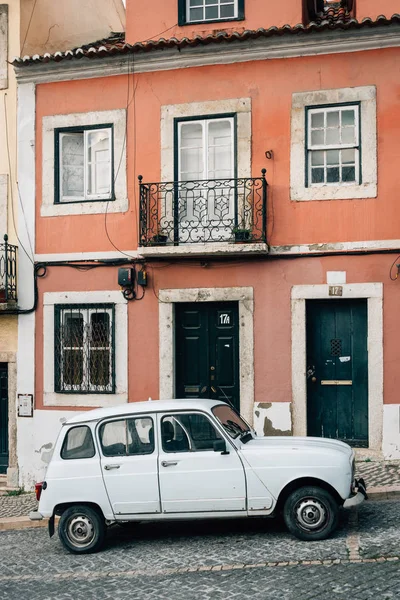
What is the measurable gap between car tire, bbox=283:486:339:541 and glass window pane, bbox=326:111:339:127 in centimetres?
621

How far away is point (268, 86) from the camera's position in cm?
1271

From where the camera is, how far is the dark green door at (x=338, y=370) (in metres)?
12.4

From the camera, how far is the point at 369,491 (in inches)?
399

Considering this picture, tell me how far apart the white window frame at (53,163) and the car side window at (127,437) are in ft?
17.4

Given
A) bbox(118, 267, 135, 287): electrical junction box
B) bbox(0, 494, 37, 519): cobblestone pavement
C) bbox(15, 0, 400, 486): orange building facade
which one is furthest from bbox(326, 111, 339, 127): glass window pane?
bbox(0, 494, 37, 519): cobblestone pavement

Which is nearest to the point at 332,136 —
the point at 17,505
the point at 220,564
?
the point at 220,564

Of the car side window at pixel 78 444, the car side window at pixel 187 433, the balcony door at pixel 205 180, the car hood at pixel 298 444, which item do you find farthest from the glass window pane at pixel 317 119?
the car side window at pixel 78 444

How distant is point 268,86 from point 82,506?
7.11 metres

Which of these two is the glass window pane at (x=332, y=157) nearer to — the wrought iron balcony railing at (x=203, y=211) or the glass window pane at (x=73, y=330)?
the wrought iron balcony railing at (x=203, y=211)

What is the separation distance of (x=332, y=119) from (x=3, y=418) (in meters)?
7.34

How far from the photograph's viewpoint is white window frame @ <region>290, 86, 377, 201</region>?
1219 cm

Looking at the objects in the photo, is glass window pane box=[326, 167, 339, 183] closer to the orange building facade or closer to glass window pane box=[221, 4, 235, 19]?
the orange building facade

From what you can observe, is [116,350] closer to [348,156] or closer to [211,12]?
[348,156]

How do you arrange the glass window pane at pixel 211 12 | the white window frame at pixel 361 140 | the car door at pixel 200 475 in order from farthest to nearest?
the glass window pane at pixel 211 12, the white window frame at pixel 361 140, the car door at pixel 200 475
